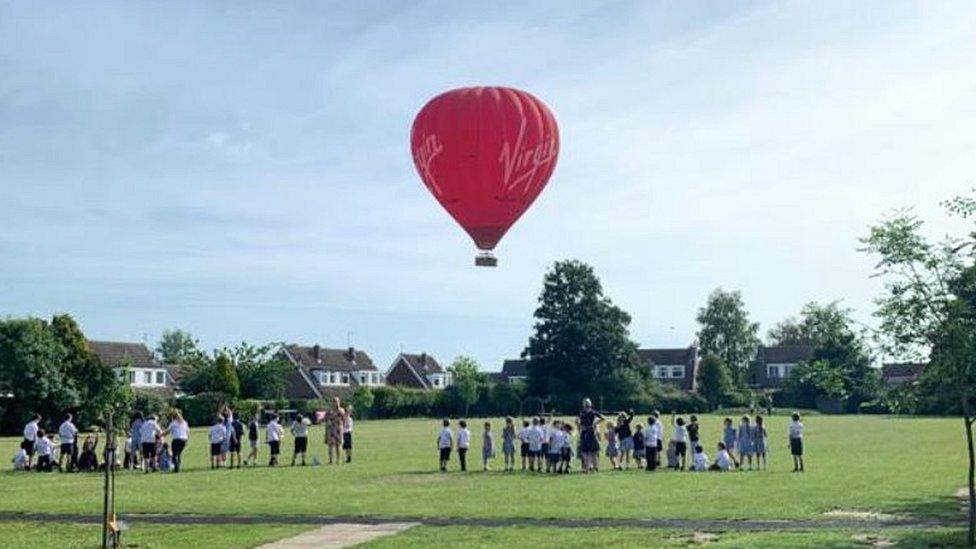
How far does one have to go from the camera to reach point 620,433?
1379 inches

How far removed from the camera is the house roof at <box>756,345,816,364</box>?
147 meters

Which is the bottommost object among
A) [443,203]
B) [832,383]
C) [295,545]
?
[295,545]

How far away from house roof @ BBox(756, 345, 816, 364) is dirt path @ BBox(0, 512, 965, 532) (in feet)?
432

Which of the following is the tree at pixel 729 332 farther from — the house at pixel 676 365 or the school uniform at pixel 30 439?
the school uniform at pixel 30 439

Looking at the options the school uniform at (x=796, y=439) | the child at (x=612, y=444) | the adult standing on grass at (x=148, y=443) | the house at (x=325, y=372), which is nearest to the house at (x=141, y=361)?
the house at (x=325, y=372)

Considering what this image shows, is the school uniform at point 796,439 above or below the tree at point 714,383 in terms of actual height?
below

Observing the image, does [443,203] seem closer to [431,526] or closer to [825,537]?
[431,526]

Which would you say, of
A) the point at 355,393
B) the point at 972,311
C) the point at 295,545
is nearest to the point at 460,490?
the point at 295,545

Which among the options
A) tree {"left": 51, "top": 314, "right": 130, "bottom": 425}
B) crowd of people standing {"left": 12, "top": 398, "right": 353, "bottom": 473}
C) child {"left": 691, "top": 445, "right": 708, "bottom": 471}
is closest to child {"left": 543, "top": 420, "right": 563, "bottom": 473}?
child {"left": 691, "top": 445, "right": 708, "bottom": 471}

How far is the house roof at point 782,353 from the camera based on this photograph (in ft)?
484

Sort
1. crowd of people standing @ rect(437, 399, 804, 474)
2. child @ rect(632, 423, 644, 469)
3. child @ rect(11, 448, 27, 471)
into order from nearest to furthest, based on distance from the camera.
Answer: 1. crowd of people standing @ rect(437, 399, 804, 474)
2. child @ rect(632, 423, 644, 469)
3. child @ rect(11, 448, 27, 471)

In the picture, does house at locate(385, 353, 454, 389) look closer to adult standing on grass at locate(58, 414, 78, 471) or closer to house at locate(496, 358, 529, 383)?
house at locate(496, 358, 529, 383)

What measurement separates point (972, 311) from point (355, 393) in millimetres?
78275

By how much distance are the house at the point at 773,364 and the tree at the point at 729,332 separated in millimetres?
1286
